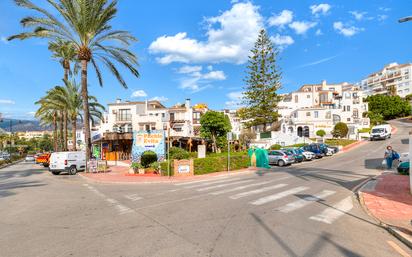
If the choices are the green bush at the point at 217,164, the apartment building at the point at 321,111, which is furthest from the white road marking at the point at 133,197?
the apartment building at the point at 321,111

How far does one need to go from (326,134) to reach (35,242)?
6426cm

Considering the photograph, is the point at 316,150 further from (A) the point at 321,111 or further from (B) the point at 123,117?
(B) the point at 123,117

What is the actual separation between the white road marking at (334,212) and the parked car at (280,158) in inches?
683

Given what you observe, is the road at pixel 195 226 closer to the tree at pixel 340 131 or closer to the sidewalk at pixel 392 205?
the sidewalk at pixel 392 205

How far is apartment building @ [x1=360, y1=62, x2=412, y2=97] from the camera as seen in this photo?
11103cm

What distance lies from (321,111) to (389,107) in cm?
4077

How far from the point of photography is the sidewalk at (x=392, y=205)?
7160mm

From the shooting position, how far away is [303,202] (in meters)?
10.4

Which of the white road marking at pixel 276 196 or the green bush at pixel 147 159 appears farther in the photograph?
the green bush at pixel 147 159

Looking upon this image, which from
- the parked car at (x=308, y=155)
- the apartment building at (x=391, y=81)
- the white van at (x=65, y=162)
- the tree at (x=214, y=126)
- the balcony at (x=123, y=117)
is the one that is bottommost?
the parked car at (x=308, y=155)

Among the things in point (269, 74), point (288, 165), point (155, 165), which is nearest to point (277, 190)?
point (155, 165)

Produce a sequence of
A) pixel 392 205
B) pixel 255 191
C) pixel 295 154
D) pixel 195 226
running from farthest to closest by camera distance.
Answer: pixel 295 154
pixel 255 191
pixel 392 205
pixel 195 226

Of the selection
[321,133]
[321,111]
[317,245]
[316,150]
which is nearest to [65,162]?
Answer: [317,245]

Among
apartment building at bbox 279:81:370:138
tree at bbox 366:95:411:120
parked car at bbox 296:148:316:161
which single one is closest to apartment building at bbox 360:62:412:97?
tree at bbox 366:95:411:120
